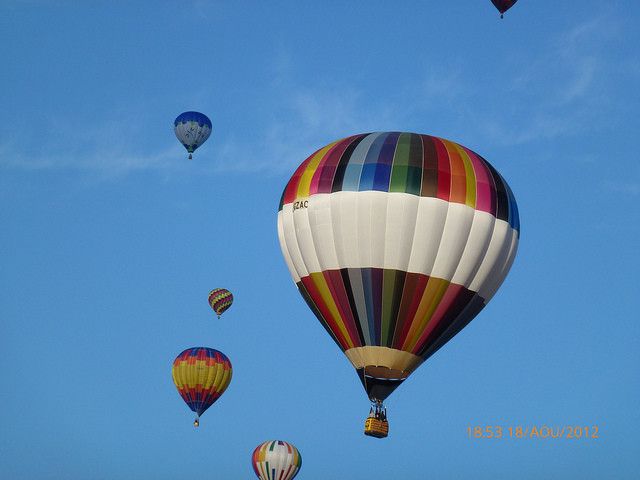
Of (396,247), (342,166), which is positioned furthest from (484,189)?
(342,166)

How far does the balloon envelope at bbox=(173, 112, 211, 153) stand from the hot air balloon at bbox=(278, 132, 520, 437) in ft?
69.7

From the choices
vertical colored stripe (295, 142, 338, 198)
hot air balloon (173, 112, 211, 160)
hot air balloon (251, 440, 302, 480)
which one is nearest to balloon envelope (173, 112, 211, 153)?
hot air balloon (173, 112, 211, 160)

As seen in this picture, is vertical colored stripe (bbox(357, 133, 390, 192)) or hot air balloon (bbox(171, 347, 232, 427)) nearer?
vertical colored stripe (bbox(357, 133, 390, 192))

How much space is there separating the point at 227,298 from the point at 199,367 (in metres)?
9.85

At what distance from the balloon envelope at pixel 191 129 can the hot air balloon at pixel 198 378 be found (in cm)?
897

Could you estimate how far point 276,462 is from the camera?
51094 mm

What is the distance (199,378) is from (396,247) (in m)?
20.7

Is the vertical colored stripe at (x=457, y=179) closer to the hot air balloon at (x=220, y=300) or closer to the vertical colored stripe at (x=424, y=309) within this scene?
the vertical colored stripe at (x=424, y=309)

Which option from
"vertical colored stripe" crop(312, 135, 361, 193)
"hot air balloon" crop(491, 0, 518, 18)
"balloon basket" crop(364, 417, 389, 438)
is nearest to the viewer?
"balloon basket" crop(364, 417, 389, 438)

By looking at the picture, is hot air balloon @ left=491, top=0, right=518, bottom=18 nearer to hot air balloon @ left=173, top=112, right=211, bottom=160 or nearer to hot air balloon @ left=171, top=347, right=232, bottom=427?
hot air balloon @ left=173, top=112, right=211, bottom=160

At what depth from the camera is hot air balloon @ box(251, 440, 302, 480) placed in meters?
50.9

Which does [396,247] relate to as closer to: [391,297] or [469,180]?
[391,297]

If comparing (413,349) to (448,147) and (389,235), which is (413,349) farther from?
(448,147)

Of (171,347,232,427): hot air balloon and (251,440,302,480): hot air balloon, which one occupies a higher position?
(171,347,232,427): hot air balloon
